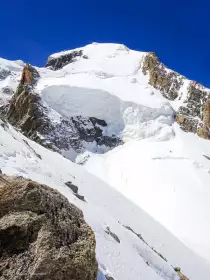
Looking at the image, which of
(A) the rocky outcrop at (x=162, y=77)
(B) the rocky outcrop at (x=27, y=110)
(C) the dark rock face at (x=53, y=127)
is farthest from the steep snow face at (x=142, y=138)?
(B) the rocky outcrop at (x=27, y=110)

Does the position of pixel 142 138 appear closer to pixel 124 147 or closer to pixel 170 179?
pixel 124 147

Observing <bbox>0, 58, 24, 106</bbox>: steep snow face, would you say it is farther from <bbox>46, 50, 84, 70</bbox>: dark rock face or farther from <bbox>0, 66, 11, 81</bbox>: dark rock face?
<bbox>46, 50, 84, 70</bbox>: dark rock face

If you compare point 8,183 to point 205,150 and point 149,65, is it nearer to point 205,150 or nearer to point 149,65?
point 205,150

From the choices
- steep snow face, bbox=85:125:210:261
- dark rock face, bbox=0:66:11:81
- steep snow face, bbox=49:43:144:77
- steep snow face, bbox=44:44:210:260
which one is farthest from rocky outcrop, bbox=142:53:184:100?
dark rock face, bbox=0:66:11:81

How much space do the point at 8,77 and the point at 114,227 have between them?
2823 inches

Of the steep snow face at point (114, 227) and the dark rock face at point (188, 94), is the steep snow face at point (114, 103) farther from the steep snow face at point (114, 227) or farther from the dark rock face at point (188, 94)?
the steep snow face at point (114, 227)

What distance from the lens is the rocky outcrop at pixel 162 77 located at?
64.9m

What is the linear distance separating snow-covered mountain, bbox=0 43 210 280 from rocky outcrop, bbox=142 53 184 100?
0.52 ft

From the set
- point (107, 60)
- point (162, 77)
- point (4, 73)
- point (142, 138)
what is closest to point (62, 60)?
point (4, 73)

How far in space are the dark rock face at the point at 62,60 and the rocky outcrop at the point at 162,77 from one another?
13579 millimetres

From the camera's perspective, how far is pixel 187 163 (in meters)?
45.1

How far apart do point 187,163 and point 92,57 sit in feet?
124

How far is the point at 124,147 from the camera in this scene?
52156 mm

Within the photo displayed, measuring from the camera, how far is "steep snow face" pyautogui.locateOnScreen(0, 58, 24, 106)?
7610 centimetres
